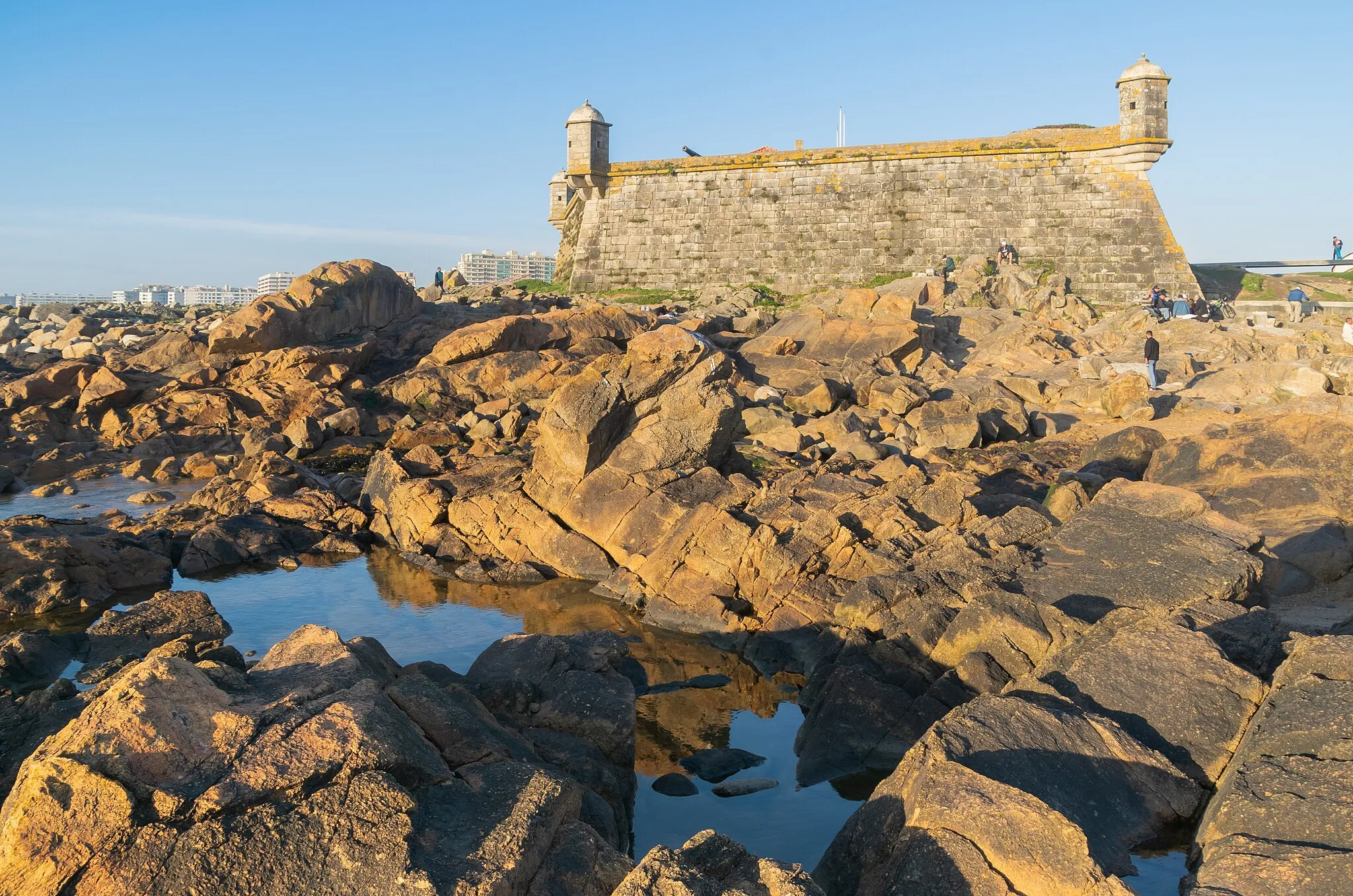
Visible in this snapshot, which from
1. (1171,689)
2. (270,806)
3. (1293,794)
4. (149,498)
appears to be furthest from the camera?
(149,498)

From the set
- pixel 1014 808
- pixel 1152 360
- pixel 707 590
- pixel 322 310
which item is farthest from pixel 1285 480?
pixel 322 310

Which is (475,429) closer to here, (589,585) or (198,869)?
(589,585)

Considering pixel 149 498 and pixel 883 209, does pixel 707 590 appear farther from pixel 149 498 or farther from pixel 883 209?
pixel 883 209

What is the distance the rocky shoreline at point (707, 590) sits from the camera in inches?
193

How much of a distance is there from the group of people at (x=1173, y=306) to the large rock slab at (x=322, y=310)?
20005 mm

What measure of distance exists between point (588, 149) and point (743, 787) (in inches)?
1089

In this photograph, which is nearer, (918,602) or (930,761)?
(930,761)

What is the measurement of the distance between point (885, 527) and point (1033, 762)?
6054 mm

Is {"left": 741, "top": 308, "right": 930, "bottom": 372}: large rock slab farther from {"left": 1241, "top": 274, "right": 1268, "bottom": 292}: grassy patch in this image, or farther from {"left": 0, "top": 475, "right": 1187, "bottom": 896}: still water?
{"left": 1241, "top": 274, "right": 1268, "bottom": 292}: grassy patch

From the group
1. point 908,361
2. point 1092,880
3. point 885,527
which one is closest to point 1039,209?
point 908,361

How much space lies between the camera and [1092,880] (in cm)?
491

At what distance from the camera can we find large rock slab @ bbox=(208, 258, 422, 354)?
23.6 meters

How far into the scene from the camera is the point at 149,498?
56.0ft

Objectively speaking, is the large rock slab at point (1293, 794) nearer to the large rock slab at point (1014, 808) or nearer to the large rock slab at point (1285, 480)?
the large rock slab at point (1014, 808)
